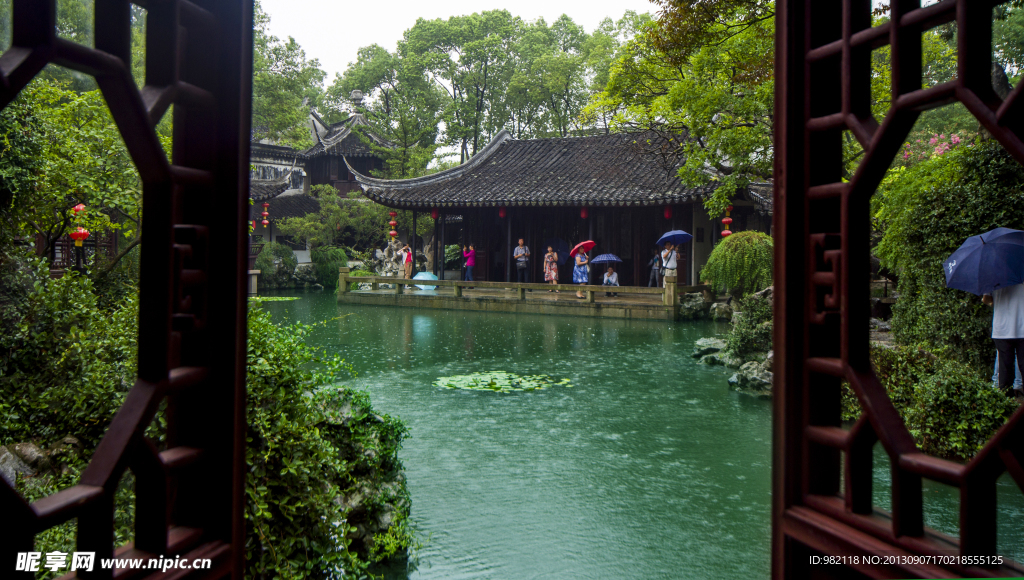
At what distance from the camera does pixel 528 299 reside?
50.1 feet

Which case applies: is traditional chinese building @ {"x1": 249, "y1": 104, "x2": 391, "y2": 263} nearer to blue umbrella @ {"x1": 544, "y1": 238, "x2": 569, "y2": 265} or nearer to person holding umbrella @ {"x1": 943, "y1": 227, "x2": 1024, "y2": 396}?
blue umbrella @ {"x1": 544, "y1": 238, "x2": 569, "y2": 265}

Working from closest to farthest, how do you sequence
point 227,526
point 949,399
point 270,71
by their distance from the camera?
point 227,526 < point 949,399 < point 270,71

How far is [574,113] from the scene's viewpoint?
93.4ft

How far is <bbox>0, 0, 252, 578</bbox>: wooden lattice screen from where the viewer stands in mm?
1030

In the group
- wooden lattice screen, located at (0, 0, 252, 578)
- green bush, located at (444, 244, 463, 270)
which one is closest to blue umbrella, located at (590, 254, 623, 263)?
green bush, located at (444, 244, 463, 270)

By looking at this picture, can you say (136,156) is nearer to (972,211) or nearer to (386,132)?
(972,211)

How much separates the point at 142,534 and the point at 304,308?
14844 mm

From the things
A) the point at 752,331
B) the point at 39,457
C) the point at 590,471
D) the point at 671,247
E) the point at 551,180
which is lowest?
the point at 590,471

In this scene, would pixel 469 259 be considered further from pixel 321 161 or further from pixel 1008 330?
pixel 1008 330

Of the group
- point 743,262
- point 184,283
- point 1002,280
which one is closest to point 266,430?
point 184,283

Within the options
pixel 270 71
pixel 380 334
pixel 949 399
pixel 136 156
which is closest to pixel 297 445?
pixel 136 156

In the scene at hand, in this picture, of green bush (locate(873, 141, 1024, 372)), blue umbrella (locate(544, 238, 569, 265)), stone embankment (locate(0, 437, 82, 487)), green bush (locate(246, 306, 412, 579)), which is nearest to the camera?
green bush (locate(246, 306, 412, 579))

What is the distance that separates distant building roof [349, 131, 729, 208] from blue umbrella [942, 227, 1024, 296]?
10.8m

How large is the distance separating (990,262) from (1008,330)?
0.45 metres
